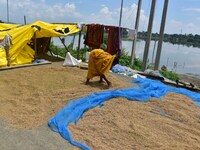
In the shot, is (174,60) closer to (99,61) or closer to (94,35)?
(94,35)

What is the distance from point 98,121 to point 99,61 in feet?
7.35

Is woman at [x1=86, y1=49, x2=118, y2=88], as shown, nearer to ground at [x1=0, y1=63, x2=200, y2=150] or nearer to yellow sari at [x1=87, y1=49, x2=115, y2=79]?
yellow sari at [x1=87, y1=49, x2=115, y2=79]

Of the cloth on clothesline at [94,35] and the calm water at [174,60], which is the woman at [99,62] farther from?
the calm water at [174,60]

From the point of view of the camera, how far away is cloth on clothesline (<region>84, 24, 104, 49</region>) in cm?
941

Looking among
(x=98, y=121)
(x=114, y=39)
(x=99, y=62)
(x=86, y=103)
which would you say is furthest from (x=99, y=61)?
(x=114, y=39)

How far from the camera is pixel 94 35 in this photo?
9.59m

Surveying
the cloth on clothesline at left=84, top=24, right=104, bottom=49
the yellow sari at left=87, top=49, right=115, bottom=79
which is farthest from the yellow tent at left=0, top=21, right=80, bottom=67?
the yellow sari at left=87, top=49, right=115, bottom=79

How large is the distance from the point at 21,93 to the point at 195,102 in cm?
394

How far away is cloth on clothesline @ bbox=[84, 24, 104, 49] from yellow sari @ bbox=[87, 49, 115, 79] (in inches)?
146

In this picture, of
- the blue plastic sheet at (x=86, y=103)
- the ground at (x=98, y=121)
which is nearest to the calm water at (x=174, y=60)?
the blue plastic sheet at (x=86, y=103)

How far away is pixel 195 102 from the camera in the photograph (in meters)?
5.36

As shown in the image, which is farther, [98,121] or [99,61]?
[99,61]

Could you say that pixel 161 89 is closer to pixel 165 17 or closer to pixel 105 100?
pixel 105 100

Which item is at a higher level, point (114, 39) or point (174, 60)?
point (114, 39)
